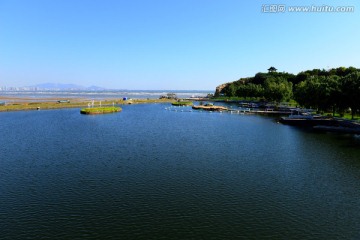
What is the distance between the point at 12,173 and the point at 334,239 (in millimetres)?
36493

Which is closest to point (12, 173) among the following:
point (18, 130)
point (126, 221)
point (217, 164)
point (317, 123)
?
point (126, 221)

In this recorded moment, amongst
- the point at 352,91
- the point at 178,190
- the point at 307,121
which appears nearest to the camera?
the point at 178,190

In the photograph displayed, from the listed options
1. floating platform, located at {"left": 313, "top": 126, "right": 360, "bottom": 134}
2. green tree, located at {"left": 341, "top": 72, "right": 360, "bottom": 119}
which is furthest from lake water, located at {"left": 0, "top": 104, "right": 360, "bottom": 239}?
green tree, located at {"left": 341, "top": 72, "right": 360, "bottom": 119}

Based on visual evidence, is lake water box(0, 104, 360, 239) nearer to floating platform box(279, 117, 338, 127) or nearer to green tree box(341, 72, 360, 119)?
green tree box(341, 72, 360, 119)

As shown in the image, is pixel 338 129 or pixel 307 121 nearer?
pixel 338 129

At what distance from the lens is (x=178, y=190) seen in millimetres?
33656

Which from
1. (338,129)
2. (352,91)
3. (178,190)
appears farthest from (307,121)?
(178,190)

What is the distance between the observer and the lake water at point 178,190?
25.0 meters

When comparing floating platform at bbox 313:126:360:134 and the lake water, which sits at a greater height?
floating platform at bbox 313:126:360:134

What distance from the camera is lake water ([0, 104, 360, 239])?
25031 millimetres

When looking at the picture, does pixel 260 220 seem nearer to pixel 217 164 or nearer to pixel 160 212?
pixel 160 212

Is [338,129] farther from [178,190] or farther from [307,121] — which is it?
[178,190]

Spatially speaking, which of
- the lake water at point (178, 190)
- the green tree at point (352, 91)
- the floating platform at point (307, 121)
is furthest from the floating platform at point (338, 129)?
the lake water at point (178, 190)

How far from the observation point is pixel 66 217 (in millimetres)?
26938
